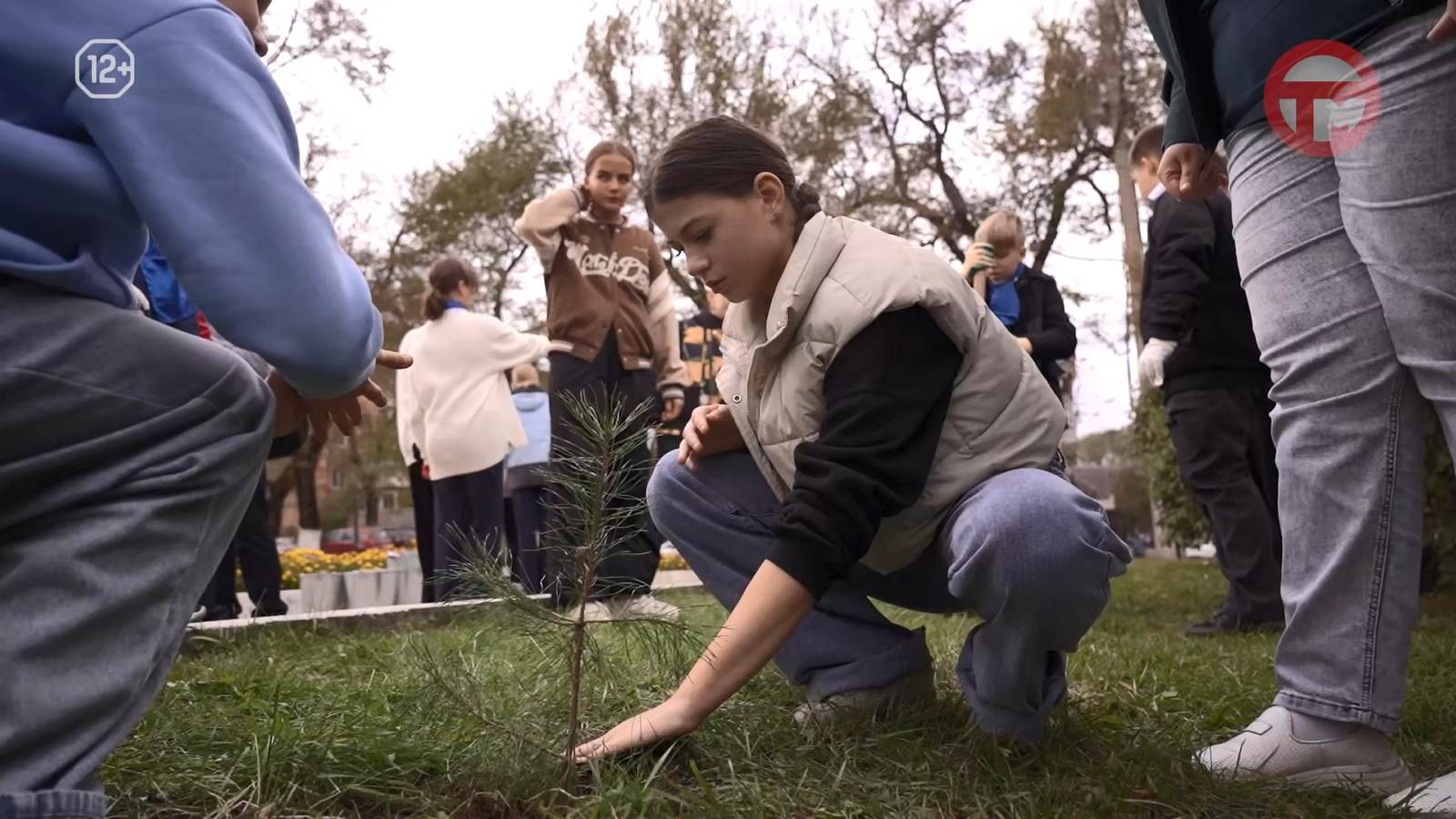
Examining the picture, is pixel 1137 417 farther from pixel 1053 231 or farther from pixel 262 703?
pixel 1053 231

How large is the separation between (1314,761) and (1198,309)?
323cm

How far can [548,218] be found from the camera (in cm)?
527

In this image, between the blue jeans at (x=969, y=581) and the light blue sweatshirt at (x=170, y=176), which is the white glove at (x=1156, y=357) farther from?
the light blue sweatshirt at (x=170, y=176)

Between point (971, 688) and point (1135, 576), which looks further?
point (1135, 576)

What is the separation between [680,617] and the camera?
208cm

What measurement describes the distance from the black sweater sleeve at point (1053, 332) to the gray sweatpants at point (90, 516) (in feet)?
16.0

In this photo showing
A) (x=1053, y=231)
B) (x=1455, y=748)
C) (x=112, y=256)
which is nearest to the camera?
(x=112, y=256)

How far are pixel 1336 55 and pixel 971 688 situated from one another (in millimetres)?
1287

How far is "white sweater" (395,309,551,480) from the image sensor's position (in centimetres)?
650

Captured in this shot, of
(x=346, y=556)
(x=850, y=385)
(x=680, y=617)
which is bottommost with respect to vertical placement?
(x=346, y=556)

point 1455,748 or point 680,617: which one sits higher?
point 680,617

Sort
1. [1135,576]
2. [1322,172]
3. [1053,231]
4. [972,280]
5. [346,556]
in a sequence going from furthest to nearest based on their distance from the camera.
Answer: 1. [1053,231]
2. [346,556]
3. [1135,576]
4. [972,280]
5. [1322,172]

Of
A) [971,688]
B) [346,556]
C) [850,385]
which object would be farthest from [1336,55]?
[346,556]

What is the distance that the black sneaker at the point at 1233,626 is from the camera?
4812 mm
